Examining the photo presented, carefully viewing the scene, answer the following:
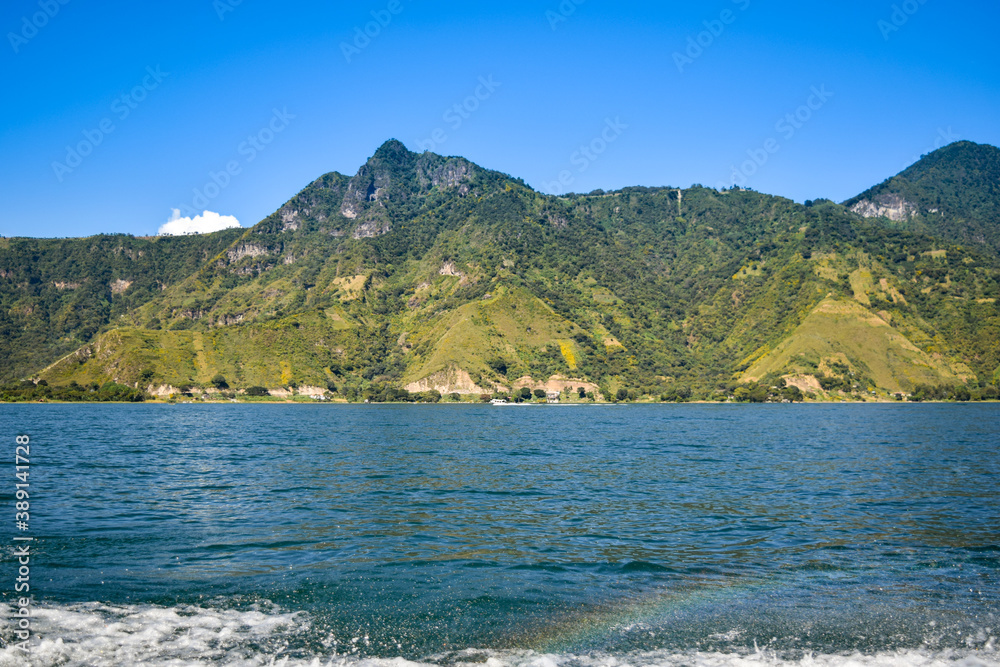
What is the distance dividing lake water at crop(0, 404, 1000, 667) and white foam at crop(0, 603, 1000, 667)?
0.21 ft

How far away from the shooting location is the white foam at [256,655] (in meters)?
13.5

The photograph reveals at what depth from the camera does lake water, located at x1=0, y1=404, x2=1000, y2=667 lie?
14.5 metres

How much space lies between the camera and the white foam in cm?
1354

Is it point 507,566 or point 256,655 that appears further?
point 507,566

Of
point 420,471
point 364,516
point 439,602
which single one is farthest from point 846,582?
point 420,471

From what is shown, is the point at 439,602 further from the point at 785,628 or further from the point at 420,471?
the point at 420,471

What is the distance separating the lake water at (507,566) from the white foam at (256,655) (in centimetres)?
6

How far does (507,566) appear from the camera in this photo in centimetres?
2069

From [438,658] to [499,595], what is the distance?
4.39m

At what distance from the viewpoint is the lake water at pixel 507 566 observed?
14539mm

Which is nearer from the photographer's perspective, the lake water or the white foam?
the white foam

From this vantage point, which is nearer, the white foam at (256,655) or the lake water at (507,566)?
the white foam at (256,655)

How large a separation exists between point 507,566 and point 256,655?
345 inches

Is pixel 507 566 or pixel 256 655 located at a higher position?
pixel 256 655
